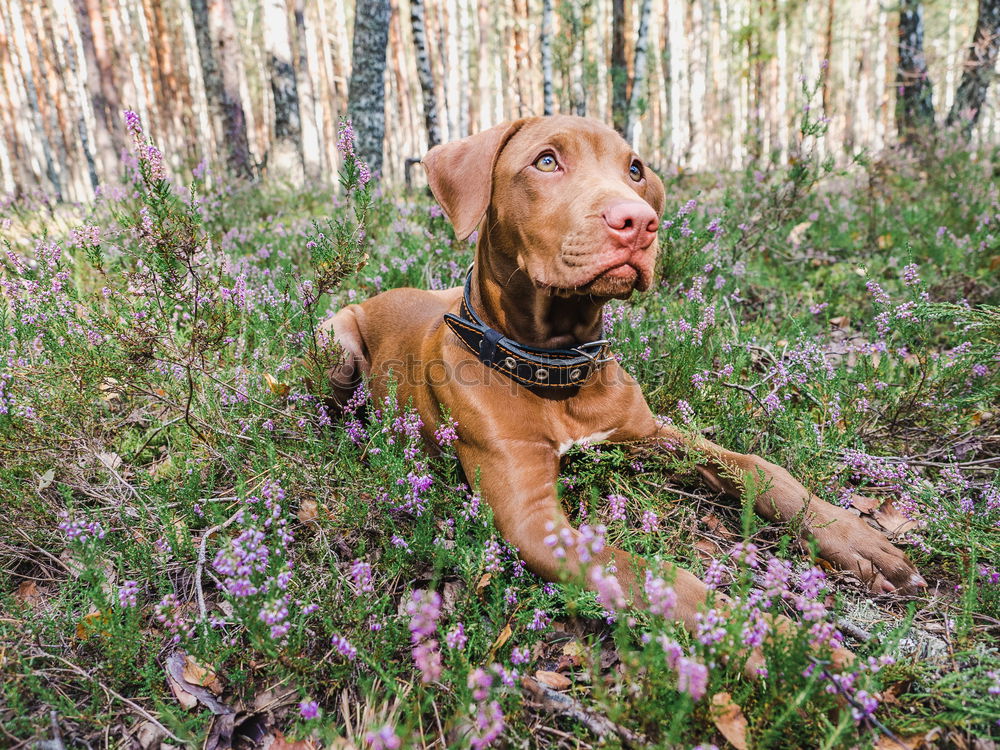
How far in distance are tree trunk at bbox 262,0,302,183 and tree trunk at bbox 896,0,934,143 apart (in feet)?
31.3

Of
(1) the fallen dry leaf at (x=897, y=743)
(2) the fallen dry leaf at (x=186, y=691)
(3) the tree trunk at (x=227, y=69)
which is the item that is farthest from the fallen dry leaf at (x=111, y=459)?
(3) the tree trunk at (x=227, y=69)

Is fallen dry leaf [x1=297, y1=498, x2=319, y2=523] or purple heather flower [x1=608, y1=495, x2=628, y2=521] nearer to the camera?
purple heather flower [x1=608, y1=495, x2=628, y2=521]

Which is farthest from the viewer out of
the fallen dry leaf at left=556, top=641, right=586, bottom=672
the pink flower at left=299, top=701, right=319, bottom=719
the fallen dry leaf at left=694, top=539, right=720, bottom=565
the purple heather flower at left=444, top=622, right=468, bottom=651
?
the fallen dry leaf at left=694, top=539, right=720, bottom=565

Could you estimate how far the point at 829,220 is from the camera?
20.7 ft

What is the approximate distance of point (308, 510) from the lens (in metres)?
2.53

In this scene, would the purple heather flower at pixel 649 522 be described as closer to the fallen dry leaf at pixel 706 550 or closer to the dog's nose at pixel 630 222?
the fallen dry leaf at pixel 706 550

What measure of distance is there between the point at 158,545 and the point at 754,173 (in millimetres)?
6665

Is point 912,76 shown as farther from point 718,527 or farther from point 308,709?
point 308,709

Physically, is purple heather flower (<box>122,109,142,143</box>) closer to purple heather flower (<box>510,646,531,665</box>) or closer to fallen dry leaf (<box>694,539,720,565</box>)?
purple heather flower (<box>510,646,531,665</box>)

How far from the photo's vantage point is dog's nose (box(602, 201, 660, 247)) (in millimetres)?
2096

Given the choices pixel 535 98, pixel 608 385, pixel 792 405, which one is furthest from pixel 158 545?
pixel 535 98

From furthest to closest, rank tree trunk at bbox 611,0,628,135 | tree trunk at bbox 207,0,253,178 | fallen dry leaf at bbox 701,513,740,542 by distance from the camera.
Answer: tree trunk at bbox 611,0,628,135, tree trunk at bbox 207,0,253,178, fallen dry leaf at bbox 701,513,740,542

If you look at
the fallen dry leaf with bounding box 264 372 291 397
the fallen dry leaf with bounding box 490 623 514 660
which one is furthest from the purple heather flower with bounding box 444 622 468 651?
the fallen dry leaf with bounding box 264 372 291 397

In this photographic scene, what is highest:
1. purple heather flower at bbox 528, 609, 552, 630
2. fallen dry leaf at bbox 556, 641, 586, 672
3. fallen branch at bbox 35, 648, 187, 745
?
purple heather flower at bbox 528, 609, 552, 630
